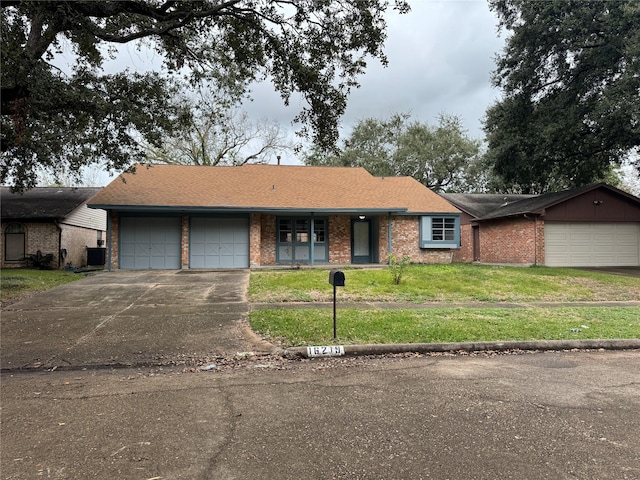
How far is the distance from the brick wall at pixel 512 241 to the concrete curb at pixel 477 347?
47.1ft

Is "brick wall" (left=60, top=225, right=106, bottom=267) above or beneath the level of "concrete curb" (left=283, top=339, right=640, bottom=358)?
above

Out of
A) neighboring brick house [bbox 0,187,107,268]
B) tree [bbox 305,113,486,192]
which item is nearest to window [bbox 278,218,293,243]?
neighboring brick house [bbox 0,187,107,268]

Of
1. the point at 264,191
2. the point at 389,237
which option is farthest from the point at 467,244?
the point at 264,191

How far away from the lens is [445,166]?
37969mm

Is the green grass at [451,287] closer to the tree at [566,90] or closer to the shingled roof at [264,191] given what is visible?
the shingled roof at [264,191]

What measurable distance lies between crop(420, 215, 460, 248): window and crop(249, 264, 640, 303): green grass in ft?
16.5

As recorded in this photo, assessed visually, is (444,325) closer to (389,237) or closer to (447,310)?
(447,310)

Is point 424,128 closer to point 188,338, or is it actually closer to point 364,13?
point 364,13

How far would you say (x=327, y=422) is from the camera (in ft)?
11.3

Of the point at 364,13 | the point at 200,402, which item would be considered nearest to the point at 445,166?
the point at 364,13

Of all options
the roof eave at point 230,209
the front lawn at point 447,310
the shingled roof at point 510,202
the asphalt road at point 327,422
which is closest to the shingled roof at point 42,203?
the roof eave at point 230,209

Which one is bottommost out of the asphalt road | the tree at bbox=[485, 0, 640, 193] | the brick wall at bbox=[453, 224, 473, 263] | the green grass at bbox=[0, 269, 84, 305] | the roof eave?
the asphalt road

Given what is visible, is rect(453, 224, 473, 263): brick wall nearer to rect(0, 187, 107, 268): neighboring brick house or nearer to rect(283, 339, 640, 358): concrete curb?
rect(283, 339, 640, 358): concrete curb

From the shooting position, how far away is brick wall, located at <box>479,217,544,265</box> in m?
19.5
